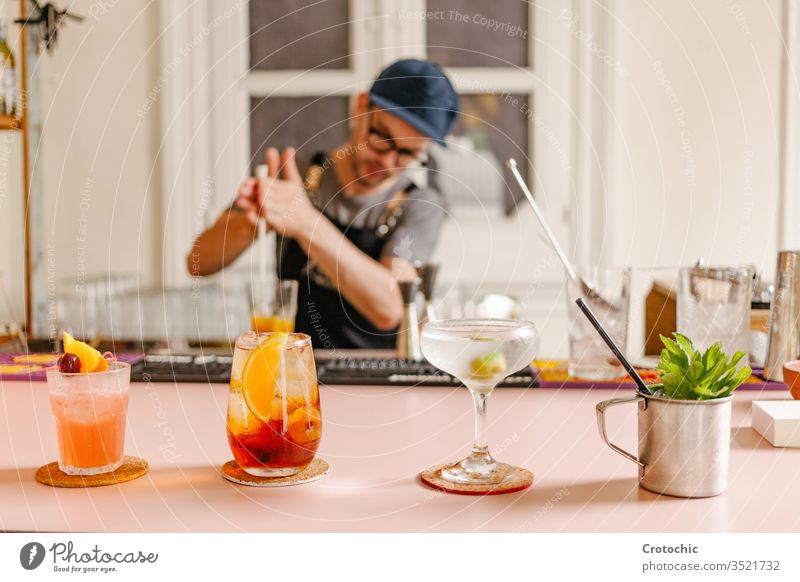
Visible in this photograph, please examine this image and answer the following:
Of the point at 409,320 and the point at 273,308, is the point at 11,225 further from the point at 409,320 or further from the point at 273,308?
the point at 409,320

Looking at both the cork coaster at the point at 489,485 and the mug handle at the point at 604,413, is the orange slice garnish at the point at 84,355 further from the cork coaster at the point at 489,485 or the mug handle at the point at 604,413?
the mug handle at the point at 604,413

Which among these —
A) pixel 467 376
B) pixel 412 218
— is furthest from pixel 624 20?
pixel 467 376

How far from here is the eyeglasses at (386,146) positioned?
8.36 ft

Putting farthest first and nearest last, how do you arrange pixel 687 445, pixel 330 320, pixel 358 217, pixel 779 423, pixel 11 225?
pixel 11 225 → pixel 358 217 → pixel 330 320 → pixel 779 423 → pixel 687 445

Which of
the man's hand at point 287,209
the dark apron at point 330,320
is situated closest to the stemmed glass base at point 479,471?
the man's hand at point 287,209

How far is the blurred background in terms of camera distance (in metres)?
2.93

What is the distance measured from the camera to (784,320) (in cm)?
133

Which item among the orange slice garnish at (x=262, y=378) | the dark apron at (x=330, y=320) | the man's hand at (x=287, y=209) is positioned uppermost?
the man's hand at (x=287, y=209)

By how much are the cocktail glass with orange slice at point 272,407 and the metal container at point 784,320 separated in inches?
31.4

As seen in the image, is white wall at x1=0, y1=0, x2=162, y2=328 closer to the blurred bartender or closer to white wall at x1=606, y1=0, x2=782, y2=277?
the blurred bartender

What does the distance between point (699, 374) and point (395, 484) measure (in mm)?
287

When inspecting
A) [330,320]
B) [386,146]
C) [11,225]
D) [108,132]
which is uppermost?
[108,132]

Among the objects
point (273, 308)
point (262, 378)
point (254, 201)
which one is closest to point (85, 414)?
point (262, 378)

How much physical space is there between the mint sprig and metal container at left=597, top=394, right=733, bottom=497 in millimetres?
17
